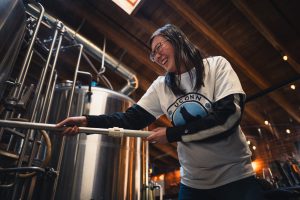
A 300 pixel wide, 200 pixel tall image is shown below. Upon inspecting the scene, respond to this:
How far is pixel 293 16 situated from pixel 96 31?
3375 millimetres

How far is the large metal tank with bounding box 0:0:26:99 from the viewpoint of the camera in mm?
1309

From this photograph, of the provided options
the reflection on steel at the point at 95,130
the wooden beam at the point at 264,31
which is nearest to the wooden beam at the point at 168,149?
the wooden beam at the point at 264,31

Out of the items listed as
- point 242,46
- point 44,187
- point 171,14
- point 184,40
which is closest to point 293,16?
point 242,46

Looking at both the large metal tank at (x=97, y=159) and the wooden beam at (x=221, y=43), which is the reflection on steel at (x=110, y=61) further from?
the wooden beam at (x=221, y=43)

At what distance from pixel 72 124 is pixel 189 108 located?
655 mm

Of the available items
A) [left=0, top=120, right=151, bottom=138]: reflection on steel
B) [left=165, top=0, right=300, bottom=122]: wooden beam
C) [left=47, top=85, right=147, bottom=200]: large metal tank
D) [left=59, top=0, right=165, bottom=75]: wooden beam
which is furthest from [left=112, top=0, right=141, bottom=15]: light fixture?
[left=0, top=120, right=151, bottom=138]: reflection on steel

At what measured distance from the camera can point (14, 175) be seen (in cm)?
154

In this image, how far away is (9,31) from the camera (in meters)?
1.39

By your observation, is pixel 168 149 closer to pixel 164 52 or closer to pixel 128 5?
pixel 128 5

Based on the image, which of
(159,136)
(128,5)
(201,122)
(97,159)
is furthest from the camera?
(128,5)

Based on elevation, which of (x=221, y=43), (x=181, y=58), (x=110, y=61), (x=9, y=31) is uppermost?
(x=221, y=43)

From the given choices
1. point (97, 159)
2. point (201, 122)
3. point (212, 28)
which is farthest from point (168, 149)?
point (201, 122)

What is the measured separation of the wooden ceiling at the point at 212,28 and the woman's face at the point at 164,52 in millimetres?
2171

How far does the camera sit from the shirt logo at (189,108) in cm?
112
